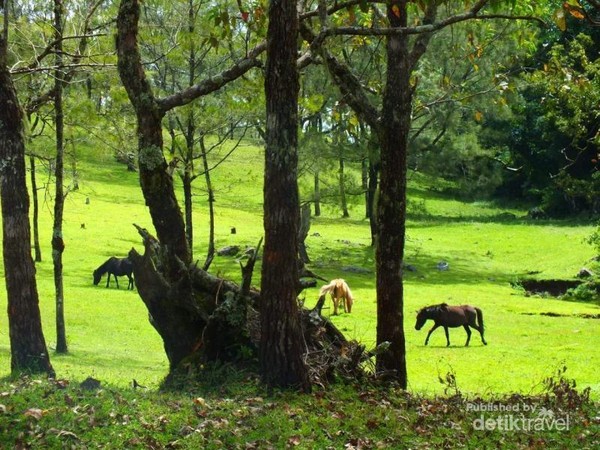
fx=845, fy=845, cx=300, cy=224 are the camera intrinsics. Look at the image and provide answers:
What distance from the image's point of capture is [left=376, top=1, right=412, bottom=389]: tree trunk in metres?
13.1

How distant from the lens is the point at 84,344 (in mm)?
24438

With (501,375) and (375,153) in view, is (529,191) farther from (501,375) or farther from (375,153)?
(501,375)

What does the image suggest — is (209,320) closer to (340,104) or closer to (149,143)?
(149,143)

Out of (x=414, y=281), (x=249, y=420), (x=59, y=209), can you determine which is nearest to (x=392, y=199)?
(x=249, y=420)

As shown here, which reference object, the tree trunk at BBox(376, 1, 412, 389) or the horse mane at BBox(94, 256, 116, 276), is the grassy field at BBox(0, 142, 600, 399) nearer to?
the horse mane at BBox(94, 256, 116, 276)

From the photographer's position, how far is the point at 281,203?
1123 centimetres

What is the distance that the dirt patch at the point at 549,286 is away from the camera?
41.7 metres

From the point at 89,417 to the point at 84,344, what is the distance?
51.0 ft

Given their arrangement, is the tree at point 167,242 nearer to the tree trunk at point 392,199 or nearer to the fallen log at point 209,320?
the fallen log at point 209,320

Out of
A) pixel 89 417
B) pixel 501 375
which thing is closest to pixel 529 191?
pixel 501 375

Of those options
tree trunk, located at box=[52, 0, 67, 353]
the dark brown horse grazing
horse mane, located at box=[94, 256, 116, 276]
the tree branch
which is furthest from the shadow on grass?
the tree branch

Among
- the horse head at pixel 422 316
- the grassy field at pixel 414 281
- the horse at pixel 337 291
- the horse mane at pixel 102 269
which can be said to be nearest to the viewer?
the grassy field at pixel 414 281

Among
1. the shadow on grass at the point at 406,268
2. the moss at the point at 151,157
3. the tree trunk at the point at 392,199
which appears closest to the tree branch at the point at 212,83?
the moss at the point at 151,157

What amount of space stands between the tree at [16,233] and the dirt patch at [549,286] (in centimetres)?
3082
